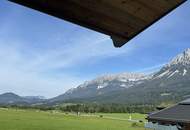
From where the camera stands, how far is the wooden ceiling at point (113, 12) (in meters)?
2.25

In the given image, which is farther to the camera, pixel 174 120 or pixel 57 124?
pixel 57 124

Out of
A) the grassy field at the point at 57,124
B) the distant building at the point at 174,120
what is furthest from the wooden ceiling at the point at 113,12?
the grassy field at the point at 57,124

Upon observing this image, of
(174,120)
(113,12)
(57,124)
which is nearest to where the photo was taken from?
(113,12)

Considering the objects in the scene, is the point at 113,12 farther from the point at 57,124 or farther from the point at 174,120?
the point at 57,124

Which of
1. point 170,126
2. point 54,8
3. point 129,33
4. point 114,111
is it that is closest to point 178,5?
point 129,33

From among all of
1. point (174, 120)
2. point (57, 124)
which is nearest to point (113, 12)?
point (174, 120)

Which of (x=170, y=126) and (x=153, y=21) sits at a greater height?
(x=153, y=21)

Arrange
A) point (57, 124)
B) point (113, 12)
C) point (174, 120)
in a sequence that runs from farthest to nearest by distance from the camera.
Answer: point (57, 124), point (174, 120), point (113, 12)

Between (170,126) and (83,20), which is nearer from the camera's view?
(83,20)

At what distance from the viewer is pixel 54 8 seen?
2.24 m

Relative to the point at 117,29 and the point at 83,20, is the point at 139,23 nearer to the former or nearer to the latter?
the point at 117,29

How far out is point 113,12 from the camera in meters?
2.48

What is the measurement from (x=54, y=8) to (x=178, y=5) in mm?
993

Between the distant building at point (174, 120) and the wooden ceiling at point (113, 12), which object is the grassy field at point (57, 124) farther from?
the wooden ceiling at point (113, 12)
